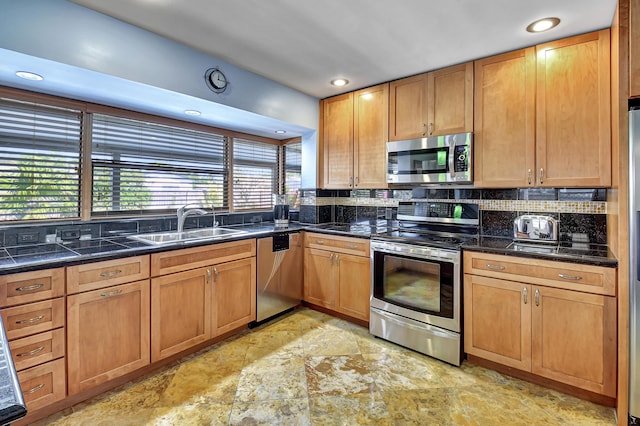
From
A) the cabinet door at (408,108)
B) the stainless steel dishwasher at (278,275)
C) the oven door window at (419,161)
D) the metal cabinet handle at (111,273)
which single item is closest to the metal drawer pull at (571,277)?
the oven door window at (419,161)

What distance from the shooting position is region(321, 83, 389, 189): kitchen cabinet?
3.20 meters

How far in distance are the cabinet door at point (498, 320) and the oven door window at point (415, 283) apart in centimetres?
15

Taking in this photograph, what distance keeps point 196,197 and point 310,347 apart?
75.7 inches

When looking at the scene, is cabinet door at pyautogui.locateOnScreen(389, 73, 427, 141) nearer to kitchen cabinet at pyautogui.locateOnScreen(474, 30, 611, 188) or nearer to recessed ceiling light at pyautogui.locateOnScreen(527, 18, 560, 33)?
kitchen cabinet at pyautogui.locateOnScreen(474, 30, 611, 188)

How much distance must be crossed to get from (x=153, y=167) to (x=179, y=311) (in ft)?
4.67

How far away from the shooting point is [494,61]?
2.50m

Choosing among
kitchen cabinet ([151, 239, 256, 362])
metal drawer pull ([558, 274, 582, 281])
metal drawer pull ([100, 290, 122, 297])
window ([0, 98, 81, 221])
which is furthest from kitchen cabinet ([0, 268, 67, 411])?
metal drawer pull ([558, 274, 582, 281])

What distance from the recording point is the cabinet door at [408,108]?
2.89 metres

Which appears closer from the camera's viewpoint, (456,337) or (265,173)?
(456,337)

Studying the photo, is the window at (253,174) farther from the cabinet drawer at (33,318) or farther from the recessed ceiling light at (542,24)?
the recessed ceiling light at (542,24)

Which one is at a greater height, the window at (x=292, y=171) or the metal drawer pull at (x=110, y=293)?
the window at (x=292, y=171)

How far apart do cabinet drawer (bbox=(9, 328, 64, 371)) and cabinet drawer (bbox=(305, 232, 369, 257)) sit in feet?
7.02

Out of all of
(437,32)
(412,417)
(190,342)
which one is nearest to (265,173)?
(190,342)

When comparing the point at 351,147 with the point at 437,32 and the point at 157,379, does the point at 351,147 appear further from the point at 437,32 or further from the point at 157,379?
the point at 157,379
